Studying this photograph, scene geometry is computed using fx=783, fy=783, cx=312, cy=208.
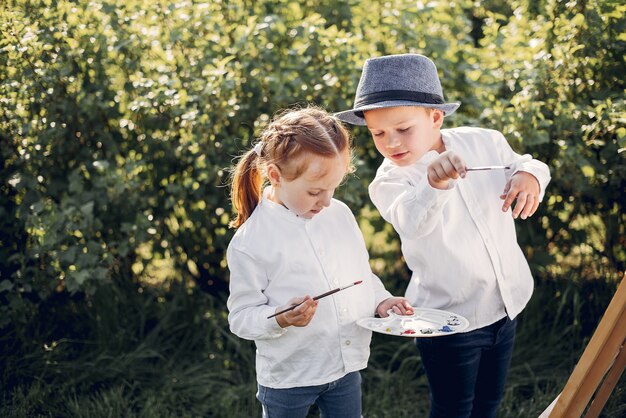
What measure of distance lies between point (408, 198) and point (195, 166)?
5.44ft

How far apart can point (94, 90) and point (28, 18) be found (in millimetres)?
435

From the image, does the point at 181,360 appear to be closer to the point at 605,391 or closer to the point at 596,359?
the point at 605,391

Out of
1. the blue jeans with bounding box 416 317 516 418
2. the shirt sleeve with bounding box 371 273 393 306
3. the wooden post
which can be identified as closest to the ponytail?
the shirt sleeve with bounding box 371 273 393 306

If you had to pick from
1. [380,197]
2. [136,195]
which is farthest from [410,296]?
[136,195]

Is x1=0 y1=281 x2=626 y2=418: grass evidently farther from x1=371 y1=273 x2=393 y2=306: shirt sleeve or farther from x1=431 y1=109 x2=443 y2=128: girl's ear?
x1=431 y1=109 x2=443 y2=128: girl's ear

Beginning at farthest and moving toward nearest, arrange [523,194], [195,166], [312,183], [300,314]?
[195,166]
[523,194]
[312,183]
[300,314]

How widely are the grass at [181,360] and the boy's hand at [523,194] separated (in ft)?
4.08

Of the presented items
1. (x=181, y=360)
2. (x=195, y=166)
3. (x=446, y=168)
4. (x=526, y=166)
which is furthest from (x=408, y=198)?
(x=181, y=360)

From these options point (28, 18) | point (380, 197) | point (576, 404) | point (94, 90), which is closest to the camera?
point (576, 404)

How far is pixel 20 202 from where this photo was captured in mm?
3641

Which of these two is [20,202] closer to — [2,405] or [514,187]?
[2,405]

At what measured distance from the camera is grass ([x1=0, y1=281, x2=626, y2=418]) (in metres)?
3.33

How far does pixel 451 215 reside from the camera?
2412mm

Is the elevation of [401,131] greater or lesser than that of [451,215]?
greater
